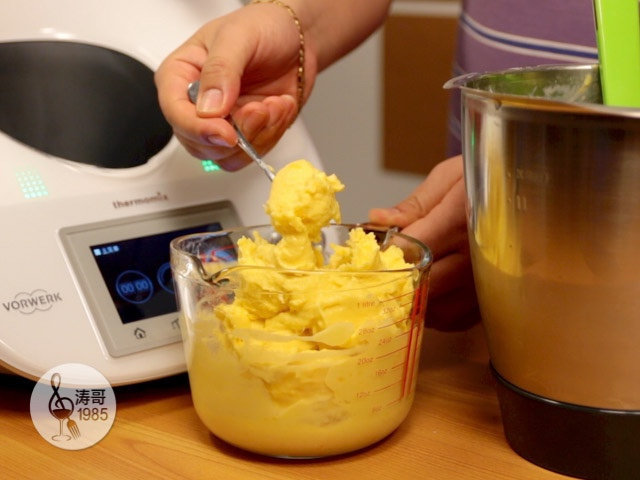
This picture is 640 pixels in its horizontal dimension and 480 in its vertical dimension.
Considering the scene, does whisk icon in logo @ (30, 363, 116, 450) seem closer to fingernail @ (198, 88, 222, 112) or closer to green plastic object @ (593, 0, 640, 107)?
fingernail @ (198, 88, 222, 112)

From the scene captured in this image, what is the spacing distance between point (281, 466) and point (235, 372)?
0.07 m

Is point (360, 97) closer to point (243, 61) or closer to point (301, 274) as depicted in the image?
point (243, 61)

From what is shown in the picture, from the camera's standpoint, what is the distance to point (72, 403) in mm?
600

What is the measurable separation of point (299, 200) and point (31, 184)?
0.23 meters

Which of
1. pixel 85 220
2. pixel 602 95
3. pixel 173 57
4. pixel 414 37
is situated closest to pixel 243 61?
pixel 173 57

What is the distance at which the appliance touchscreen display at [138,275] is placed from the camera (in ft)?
2.11

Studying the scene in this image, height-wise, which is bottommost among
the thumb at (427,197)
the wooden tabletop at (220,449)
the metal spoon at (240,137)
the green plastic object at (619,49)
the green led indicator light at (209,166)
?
the wooden tabletop at (220,449)

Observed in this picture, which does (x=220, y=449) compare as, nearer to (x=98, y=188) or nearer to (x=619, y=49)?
(x=98, y=188)

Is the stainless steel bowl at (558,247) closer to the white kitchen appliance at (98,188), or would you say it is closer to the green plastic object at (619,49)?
the green plastic object at (619,49)

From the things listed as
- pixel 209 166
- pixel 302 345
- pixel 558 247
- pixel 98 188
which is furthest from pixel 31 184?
pixel 558 247

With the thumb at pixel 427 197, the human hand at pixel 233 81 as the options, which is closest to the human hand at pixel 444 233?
the thumb at pixel 427 197

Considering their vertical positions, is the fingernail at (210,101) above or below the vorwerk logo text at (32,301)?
above

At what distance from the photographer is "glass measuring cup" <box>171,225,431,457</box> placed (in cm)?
51

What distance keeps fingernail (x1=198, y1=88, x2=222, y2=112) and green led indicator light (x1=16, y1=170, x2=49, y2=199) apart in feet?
0.43
